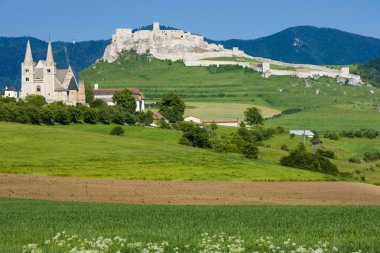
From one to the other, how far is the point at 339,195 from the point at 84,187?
54.2 feet

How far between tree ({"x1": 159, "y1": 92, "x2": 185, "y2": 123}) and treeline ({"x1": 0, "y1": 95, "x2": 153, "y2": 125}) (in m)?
16.4

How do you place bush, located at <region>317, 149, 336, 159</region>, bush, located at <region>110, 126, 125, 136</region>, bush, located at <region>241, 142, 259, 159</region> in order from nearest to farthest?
1. bush, located at <region>241, 142, 259, 159</region>
2. bush, located at <region>110, 126, 125, 136</region>
3. bush, located at <region>317, 149, 336, 159</region>

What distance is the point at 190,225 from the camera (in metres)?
24.6

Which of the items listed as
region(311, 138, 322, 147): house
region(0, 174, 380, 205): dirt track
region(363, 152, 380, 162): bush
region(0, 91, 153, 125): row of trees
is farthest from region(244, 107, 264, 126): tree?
region(0, 174, 380, 205): dirt track

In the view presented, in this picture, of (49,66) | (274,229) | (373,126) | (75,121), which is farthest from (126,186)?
(373,126)

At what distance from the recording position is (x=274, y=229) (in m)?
23.5

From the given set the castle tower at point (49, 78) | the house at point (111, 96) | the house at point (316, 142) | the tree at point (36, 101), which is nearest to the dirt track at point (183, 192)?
the house at point (316, 142)

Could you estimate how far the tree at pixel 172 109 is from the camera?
148000 mm

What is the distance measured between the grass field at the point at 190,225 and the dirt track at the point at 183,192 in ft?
42.8

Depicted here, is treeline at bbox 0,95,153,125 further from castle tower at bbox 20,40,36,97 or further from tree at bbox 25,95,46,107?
castle tower at bbox 20,40,36,97

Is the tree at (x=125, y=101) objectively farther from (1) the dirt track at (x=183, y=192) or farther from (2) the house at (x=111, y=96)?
(1) the dirt track at (x=183, y=192)

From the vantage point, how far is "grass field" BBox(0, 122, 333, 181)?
63812 mm

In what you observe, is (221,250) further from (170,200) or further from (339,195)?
(339,195)

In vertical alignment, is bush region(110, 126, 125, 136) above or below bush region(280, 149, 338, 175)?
above
